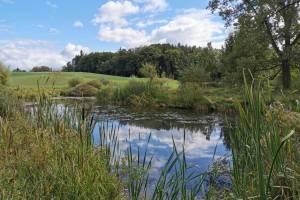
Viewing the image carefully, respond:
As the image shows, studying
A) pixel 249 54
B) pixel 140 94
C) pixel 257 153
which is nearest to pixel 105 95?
pixel 140 94

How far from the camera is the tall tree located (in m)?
18.2

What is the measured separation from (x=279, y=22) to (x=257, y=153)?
18151 mm

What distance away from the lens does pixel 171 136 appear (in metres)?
9.34

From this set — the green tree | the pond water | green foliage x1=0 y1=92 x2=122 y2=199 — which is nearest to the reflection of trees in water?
the pond water

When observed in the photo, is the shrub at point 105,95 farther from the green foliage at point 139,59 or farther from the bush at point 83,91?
the green foliage at point 139,59

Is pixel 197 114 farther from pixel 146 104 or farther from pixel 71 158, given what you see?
pixel 71 158

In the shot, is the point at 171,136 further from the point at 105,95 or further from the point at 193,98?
the point at 105,95

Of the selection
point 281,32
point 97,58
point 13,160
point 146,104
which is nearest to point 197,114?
point 146,104

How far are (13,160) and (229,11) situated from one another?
1781 cm

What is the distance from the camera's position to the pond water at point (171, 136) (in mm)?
7434

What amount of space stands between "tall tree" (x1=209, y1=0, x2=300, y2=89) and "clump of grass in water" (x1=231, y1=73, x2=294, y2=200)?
16481 mm

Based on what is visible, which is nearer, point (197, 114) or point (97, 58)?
point (197, 114)

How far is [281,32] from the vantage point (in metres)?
18.5

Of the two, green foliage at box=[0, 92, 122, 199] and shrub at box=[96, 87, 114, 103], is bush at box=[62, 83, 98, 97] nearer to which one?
shrub at box=[96, 87, 114, 103]
